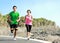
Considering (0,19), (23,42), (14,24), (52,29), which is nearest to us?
(23,42)

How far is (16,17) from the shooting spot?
54.1 feet

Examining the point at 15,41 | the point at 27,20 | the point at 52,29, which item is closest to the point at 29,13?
the point at 27,20

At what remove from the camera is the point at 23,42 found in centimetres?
1555

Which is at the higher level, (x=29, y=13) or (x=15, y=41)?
(x=29, y=13)

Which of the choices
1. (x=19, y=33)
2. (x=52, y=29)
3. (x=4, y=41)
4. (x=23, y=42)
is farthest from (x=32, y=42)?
(x=52, y=29)

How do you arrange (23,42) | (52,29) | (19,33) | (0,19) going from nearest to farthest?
(23,42)
(19,33)
(52,29)
(0,19)

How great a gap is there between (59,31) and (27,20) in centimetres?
507

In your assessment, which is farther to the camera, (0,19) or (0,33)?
(0,19)

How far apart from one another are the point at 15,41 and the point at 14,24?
1.07 m

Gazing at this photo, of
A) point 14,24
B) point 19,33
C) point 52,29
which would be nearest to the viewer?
point 14,24

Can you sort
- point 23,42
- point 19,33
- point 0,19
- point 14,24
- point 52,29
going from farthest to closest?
point 0,19 → point 52,29 → point 19,33 → point 14,24 → point 23,42

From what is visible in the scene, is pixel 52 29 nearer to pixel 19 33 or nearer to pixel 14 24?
pixel 19 33

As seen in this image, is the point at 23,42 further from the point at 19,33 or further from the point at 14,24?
the point at 19,33

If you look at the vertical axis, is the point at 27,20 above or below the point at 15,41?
above
